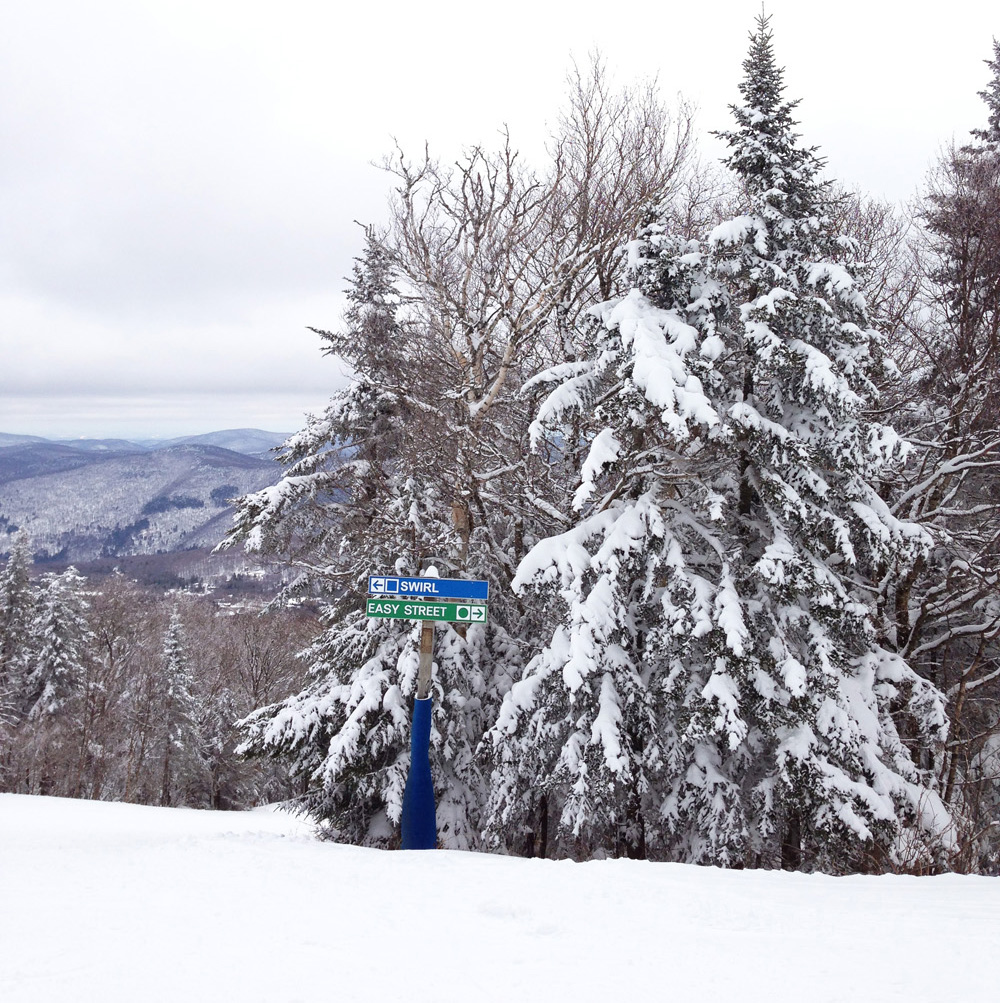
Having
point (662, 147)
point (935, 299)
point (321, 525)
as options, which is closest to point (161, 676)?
point (321, 525)

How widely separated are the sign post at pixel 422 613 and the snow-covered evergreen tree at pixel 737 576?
1.00m

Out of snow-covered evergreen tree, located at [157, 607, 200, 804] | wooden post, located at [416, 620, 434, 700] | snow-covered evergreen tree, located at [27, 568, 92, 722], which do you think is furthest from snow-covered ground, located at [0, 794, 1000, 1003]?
snow-covered evergreen tree, located at [27, 568, 92, 722]

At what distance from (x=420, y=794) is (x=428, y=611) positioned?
2.09 meters

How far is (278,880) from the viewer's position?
16.1 ft

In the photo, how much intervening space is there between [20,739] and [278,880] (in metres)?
33.7

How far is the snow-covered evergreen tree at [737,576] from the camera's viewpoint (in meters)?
7.70

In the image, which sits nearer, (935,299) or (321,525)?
(935,299)

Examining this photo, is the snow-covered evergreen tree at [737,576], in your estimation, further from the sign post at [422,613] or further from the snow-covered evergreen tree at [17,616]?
the snow-covered evergreen tree at [17,616]

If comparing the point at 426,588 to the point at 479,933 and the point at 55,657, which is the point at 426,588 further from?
the point at 55,657

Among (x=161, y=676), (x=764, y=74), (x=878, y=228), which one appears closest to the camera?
(x=764, y=74)

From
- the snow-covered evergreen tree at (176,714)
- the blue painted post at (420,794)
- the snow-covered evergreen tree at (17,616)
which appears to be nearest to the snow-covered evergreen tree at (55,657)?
the snow-covered evergreen tree at (17,616)

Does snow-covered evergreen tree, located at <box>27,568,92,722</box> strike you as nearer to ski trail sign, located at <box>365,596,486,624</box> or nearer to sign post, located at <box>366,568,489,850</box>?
sign post, located at <box>366,568,489,850</box>

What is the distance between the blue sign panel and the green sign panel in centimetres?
9

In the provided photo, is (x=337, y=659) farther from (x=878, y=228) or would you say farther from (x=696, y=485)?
(x=878, y=228)
